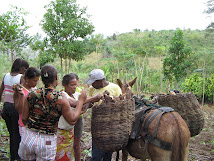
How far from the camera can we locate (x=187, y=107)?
133 inches

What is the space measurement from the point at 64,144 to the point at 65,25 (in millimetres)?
8242

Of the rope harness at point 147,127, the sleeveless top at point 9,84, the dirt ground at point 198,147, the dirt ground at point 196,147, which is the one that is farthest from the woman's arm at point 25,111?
the dirt ground at point 198,147

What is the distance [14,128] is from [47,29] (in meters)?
7.75

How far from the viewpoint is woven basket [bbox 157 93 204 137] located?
3.36 m

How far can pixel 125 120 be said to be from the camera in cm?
261

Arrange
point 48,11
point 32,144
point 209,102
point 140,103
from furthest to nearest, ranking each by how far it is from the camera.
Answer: point 209,102, point 48,11, point 140,103, point 32,144

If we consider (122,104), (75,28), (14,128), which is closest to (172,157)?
(122,104)

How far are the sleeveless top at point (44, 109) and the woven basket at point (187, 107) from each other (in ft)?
6.53

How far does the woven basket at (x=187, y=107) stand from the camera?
336 cm

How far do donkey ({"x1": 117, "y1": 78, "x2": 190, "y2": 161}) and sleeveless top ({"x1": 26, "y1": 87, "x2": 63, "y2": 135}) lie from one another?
116 cm

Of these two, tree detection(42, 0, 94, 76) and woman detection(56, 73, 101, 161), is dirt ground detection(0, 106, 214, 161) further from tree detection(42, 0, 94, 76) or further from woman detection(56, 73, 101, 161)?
tree detection(42, 0, 94, 76)

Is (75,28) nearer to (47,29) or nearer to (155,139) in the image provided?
(47,29)

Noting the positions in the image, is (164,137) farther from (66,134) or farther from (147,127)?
(66,134)

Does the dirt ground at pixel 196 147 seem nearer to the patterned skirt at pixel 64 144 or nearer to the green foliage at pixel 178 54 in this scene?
the patterned skirt at pixel 64 144
